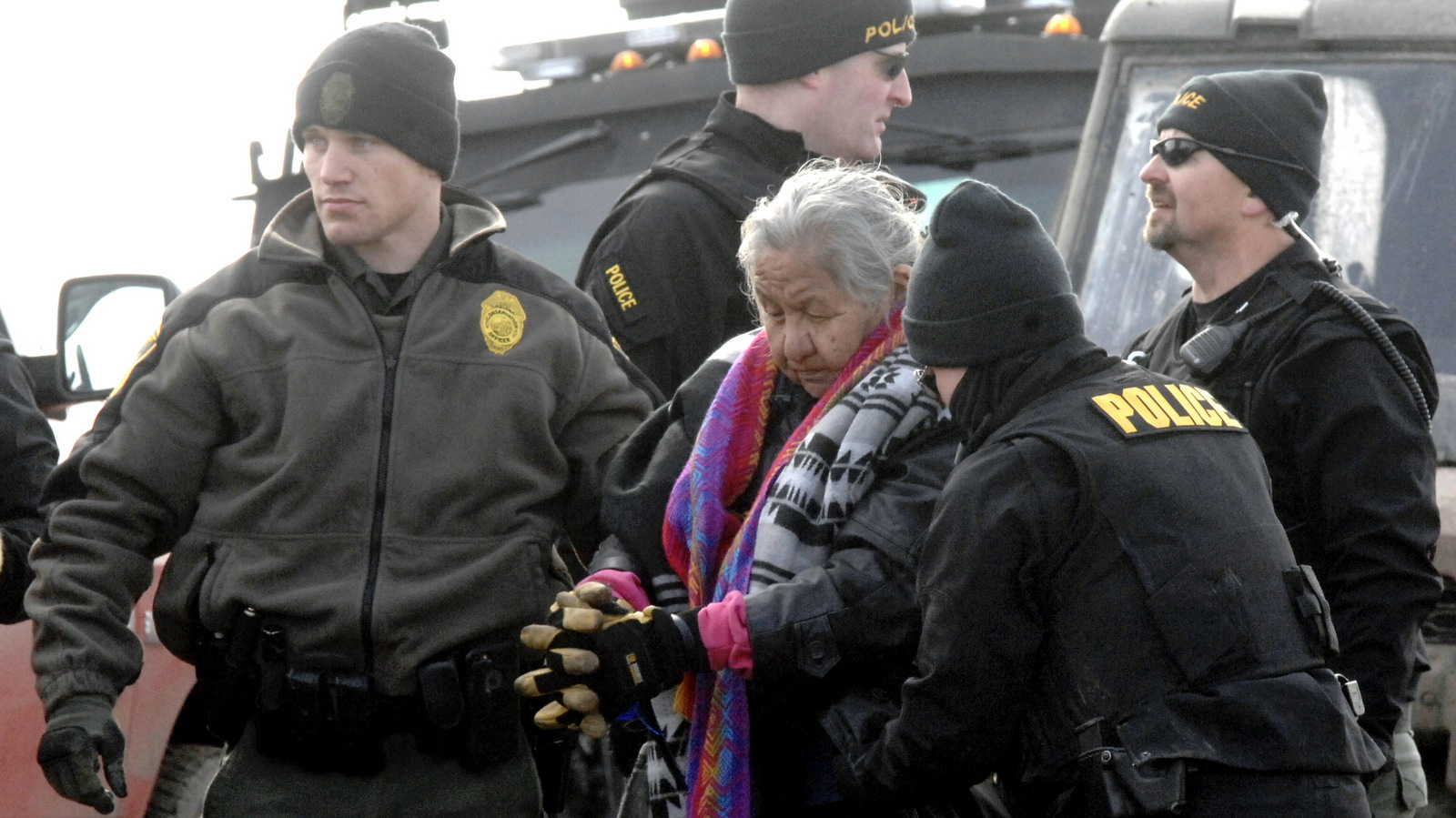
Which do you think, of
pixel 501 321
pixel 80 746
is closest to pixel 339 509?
pixel 501 321

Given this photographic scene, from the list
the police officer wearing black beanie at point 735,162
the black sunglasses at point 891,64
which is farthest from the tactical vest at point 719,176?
the black sunglasses at point 891,64

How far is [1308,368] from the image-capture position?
3.20 m

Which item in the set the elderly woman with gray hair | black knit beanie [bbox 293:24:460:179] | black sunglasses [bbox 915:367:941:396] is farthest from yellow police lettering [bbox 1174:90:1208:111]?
black knit beanie [bbox 293:24:460:179]

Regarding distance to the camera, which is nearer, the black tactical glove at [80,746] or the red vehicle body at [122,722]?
the black tactical glove at [80,746]

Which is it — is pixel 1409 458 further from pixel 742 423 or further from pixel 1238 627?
pixel 742 423

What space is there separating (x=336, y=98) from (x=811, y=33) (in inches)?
44.3

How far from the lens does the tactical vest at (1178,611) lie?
96.6 inches

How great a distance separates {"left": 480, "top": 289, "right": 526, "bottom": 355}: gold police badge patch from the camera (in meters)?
3.40

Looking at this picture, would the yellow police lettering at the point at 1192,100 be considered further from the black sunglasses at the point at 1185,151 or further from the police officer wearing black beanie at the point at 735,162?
the police officer wearing black beanie at the point at 735,162

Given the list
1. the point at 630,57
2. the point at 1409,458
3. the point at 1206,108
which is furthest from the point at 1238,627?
the point at 630,57

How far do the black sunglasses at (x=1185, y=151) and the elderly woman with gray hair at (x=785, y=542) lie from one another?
2.23ft

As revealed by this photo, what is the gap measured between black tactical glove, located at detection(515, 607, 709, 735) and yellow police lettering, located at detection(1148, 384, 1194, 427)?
758mm

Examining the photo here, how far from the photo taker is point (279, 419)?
10.8ft

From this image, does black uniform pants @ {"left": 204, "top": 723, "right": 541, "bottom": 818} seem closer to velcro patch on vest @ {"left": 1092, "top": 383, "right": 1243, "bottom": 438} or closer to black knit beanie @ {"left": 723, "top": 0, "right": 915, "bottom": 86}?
velcro patch on vest @ {"left": 1092, "top": 383, "right": 1243, "bottom": 438}
